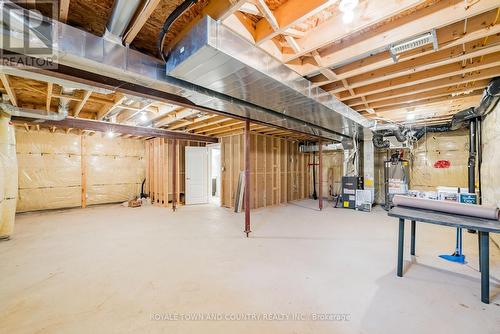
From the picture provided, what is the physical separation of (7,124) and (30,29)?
126 inches

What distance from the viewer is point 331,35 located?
1.89 metres

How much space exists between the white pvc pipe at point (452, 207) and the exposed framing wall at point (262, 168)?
4.10 metres

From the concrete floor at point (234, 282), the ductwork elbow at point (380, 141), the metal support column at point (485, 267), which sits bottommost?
the concrete floor at point (234, 282)

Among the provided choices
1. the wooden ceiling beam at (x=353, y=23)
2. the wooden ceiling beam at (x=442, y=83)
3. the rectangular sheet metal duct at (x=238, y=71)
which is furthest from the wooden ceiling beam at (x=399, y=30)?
the wooden ceiling beam at (x=442, y=83)

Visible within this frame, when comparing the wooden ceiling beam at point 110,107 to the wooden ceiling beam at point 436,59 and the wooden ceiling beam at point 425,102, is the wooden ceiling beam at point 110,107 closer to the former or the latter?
the wooden ceiling beam at point 436,59

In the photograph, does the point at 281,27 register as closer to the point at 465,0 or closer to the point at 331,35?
the point at 331,35

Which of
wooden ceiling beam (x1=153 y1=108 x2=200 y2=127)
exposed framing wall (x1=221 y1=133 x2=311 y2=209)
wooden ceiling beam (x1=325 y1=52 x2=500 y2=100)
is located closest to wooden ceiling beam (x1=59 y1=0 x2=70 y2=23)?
wooden ceiling beam (x1=153 y1=108 x2=200 y2=127)

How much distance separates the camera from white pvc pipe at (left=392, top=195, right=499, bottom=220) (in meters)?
2.05

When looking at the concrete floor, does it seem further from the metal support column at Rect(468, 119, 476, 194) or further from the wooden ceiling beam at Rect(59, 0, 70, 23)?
the wooden ceiling beam at Rect(59, 0, 70, 23)

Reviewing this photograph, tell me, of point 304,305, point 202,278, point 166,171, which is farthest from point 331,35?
point 166,171

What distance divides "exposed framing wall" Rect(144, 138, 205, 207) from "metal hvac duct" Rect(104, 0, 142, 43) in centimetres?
496

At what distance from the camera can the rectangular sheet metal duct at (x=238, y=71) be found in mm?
1637

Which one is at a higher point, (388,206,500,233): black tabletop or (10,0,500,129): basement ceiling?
(10,0,500,129): basement ceiling

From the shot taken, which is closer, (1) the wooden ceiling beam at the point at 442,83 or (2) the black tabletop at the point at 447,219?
(2) the black tabletop at the point at 447,219
